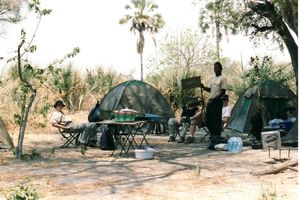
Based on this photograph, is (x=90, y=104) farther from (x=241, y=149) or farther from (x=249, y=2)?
(x=241, y=149)

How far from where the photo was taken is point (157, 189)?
6.25 meters

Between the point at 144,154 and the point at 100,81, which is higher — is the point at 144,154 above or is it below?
below

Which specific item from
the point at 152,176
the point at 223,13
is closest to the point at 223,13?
the point at 223,13

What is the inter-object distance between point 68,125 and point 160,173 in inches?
141

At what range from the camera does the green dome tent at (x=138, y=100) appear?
51.0ft

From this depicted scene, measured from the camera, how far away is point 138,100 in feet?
51.7

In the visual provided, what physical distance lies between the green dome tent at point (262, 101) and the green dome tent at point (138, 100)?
2802 millimetres

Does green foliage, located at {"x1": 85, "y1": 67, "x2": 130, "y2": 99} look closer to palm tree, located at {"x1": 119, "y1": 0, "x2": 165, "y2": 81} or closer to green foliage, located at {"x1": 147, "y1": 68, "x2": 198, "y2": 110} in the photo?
green foliage, located at {"x1": 147, "y1": 68, "x2": 198, "y2": 110}

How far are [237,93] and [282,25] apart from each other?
331 inches

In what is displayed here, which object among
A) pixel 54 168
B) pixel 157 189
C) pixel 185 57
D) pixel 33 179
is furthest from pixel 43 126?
pixel 185 57

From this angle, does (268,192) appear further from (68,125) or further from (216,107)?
(68,125)

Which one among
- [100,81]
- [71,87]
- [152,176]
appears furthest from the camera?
[100,81]

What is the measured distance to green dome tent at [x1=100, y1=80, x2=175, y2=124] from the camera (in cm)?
1553

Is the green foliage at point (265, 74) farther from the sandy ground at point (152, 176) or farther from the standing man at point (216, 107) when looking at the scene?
the sandy ground at point (152, 176)
